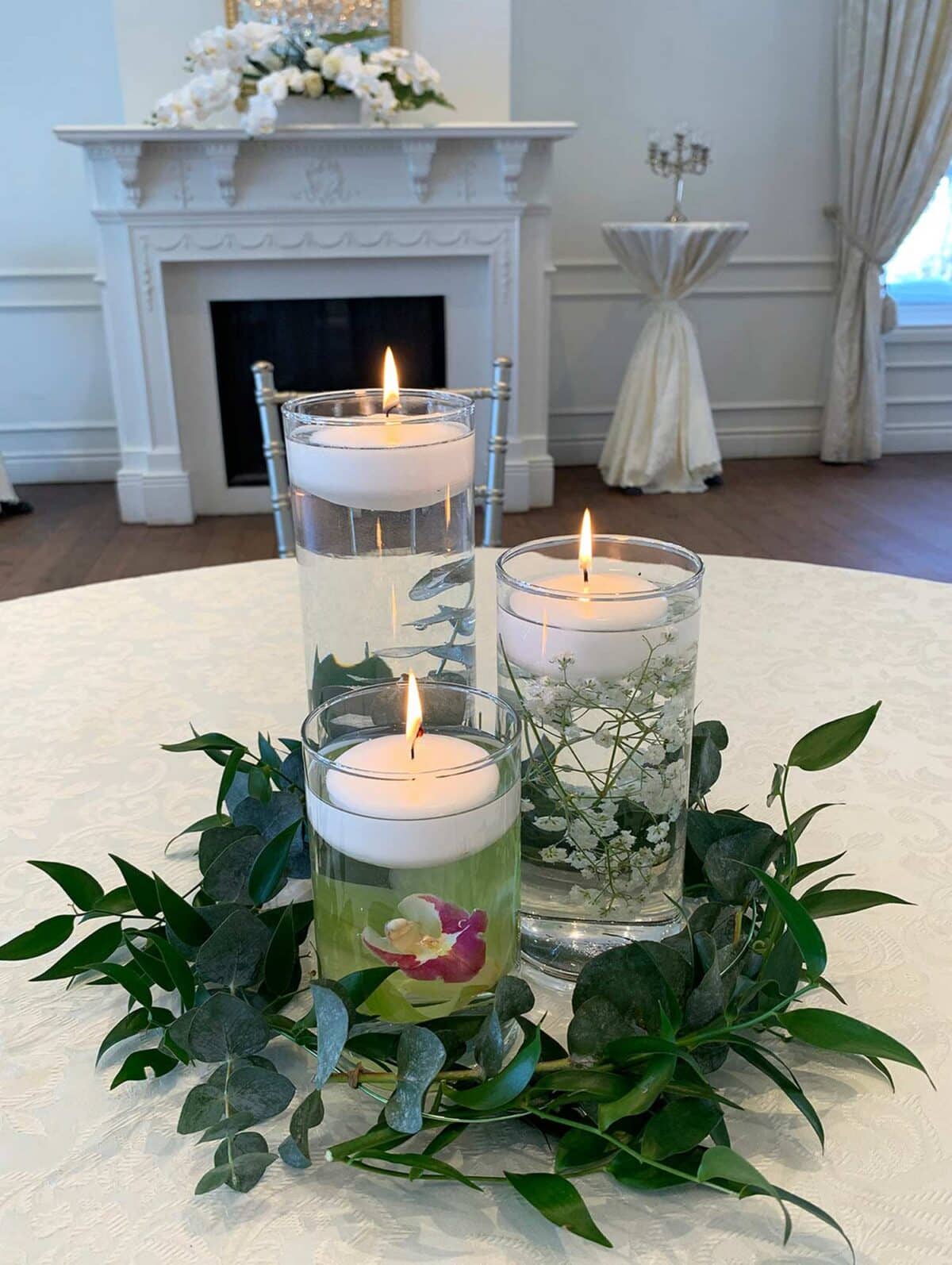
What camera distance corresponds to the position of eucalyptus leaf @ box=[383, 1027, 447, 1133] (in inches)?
14.1

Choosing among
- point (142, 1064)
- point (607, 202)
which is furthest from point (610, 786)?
point (607, 202)

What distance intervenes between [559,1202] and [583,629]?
0.21 metres

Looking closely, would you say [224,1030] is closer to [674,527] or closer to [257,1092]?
[257,1092]

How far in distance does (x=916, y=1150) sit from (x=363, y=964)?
8.6 inches

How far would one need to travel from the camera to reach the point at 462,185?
338 centimetres

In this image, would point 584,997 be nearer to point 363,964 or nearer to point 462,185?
point 363,964

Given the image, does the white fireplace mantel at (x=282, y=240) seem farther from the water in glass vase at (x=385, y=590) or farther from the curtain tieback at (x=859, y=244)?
the water in glass vase at (x=385, y=590)

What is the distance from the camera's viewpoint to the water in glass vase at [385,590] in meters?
0.53

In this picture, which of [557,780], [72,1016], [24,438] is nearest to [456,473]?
[557,780]

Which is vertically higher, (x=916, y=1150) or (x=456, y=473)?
(x=456, y=473)

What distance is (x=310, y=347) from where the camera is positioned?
3.67m

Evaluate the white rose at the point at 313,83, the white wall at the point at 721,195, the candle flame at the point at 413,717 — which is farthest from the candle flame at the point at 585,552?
the white wall at the point at 721,195

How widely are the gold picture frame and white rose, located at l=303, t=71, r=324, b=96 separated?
43 centimetres

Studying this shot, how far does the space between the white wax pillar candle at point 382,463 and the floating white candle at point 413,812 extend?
155mm
